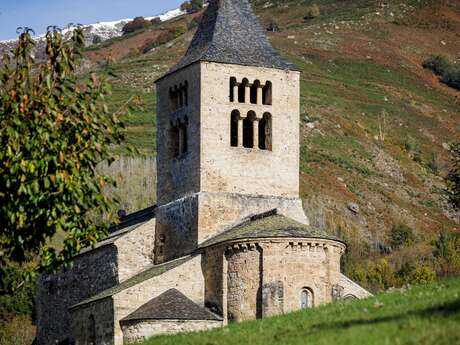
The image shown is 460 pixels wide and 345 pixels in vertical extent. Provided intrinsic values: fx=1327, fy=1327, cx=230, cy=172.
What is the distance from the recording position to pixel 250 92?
171ft

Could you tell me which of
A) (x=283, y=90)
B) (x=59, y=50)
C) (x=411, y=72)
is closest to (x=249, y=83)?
(x=283, y=90)

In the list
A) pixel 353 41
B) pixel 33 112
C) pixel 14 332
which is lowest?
pixel 14 332

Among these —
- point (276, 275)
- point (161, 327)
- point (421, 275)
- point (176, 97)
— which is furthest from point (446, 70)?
point (161, 327)

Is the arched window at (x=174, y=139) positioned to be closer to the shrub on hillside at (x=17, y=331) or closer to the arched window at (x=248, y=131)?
the arched window at (x=248, y=131)

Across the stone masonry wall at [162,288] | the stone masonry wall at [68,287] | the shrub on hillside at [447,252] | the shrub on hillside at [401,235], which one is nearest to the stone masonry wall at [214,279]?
the stone masonry wall at [162,288]

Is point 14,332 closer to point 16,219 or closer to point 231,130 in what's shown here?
point 231,130

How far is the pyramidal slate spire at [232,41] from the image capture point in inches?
2039

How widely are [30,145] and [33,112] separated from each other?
860 mm

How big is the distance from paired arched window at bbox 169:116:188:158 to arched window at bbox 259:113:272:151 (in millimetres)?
2979

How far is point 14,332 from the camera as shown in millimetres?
81500

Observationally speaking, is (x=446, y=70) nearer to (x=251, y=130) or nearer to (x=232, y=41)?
(x=232, y=41)

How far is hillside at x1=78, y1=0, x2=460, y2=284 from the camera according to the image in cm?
11012

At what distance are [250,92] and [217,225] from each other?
19.2 ft

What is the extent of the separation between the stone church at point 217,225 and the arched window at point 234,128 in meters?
0.08
